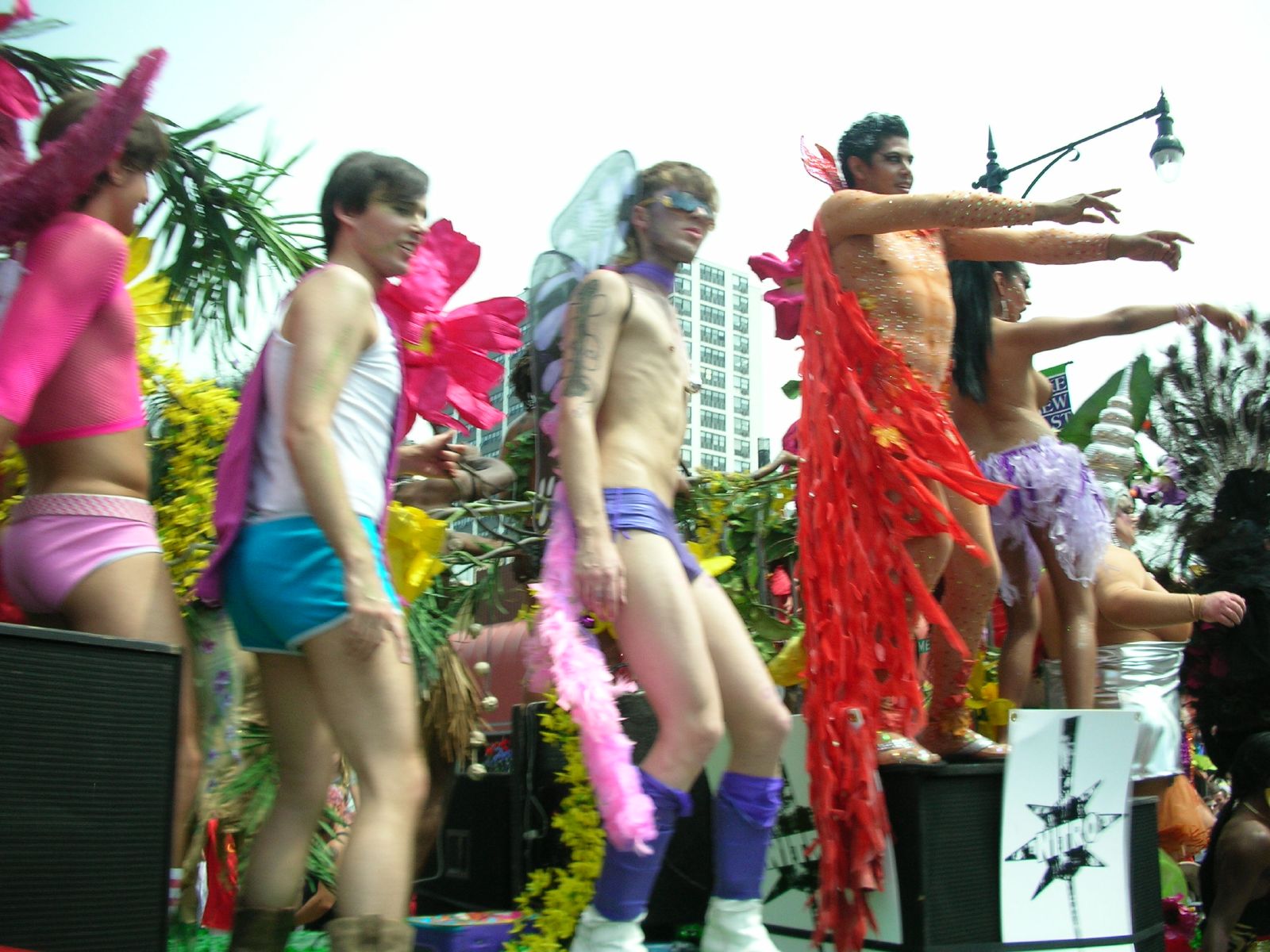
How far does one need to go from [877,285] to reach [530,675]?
4.48 ft

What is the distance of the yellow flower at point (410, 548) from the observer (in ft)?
8.80

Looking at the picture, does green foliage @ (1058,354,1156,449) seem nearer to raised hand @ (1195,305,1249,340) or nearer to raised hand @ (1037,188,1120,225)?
raised hand @ (1195,305,1249,340)

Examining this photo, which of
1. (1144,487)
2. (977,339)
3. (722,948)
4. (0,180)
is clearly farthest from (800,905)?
(1144,487)

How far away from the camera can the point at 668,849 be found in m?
3.09

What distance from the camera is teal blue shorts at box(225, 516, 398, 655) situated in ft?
6.16

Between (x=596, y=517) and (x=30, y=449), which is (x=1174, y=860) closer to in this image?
(x=596, y=517)

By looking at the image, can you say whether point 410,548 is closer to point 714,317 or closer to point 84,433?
point 84,433

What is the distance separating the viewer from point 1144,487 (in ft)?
23.8

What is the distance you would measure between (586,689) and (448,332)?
3.76 ft

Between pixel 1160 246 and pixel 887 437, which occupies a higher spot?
pixel 1160 246

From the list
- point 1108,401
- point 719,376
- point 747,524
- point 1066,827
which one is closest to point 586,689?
point 1066,827

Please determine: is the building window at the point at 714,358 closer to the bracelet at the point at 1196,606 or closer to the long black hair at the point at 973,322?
the long black hair at the point at 973,322

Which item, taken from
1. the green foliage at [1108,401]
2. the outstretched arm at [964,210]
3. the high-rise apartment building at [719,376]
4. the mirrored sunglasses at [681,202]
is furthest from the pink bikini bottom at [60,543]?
the green foliage at [1108,401]

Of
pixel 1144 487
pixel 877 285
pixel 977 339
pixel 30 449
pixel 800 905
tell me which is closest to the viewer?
pixel 30 449
